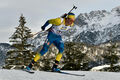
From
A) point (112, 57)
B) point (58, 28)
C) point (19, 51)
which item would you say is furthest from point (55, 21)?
point (112, 57)

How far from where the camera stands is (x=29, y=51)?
2317 cm

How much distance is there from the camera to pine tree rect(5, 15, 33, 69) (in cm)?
2288

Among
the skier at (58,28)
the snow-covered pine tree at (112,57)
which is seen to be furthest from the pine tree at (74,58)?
the skier at (58,28)

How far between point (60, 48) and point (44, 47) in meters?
0.66

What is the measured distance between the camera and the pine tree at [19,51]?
2288cm

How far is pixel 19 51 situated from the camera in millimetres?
23484

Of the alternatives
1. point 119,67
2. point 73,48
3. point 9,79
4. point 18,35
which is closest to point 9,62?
point 18,35

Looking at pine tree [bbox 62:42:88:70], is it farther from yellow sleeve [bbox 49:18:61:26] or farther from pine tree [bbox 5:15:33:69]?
yellow sleeve [bbox 49:18:61:26]

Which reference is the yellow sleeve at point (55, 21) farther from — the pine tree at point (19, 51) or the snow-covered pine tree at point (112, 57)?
the snow-covered pine tree at point (112, 57)

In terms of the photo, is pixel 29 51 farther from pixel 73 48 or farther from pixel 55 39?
pixel 55 39

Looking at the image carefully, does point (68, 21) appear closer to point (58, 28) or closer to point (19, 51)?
point (58, 28)

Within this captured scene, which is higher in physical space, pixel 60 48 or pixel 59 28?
pixel 59 28

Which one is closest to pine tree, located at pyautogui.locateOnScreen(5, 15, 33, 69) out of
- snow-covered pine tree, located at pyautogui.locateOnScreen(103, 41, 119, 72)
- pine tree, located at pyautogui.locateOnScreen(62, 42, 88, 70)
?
pine tree, located at pyautogui.locateOnScreen(62, 42, 88, 70)

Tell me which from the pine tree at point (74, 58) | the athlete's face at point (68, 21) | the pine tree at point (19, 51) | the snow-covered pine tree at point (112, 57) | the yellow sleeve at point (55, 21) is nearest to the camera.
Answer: the yellow sleeve at point (55, 21)
